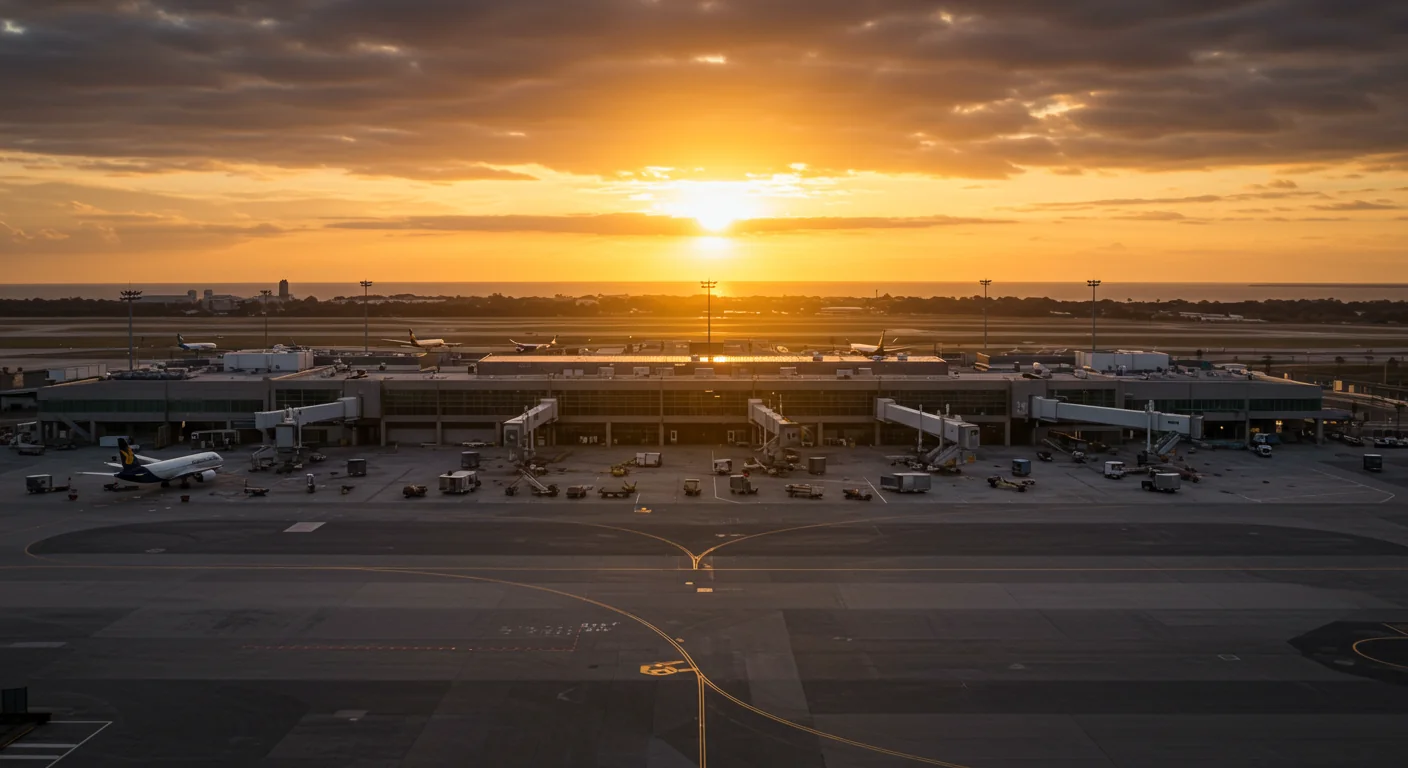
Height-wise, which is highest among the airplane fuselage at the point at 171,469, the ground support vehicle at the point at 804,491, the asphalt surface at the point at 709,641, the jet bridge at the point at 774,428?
the jet bridge at the point at 774,428

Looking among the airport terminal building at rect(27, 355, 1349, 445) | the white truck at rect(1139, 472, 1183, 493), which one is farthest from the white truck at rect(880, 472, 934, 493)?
the airport terminal building at rect(27, 355, 1349, 445)

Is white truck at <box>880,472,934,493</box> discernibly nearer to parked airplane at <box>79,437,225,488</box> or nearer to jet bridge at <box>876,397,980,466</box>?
jet bridge at <box>876,397,980,466</box>

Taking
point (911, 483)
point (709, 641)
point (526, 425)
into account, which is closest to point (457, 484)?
point (526, 425)

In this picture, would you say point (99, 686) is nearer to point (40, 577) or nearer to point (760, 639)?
point (40, 577)

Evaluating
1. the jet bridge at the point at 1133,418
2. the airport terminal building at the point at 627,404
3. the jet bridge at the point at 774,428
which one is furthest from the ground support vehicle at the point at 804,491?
the jet bridge at the point at 1133,418

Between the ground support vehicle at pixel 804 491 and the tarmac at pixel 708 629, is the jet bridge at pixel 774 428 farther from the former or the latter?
the tarmac at pixel 708 629

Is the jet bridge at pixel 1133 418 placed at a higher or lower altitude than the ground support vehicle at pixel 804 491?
higher
